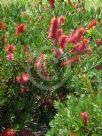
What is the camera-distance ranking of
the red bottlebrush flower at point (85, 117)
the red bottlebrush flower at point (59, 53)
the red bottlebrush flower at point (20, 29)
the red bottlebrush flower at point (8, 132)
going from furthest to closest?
the red bottlebrush flower at point (20, 29)
the red bottlebrush flower at point (59, 53)
the red bottlebrush flower at point (8, 132)
the red bottlebrush flower at point (85, 117)

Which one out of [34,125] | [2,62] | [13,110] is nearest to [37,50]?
[2,62]

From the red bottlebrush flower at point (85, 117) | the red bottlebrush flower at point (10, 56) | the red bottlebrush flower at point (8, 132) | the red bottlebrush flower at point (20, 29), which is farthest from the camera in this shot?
the red bottlebrush flower at point (20, 29)

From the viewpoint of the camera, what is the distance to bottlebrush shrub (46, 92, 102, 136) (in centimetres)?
290

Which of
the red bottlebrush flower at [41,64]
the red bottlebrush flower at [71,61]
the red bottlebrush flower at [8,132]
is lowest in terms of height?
the red bottlebrush flower at [8,132]

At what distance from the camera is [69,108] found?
3.08m

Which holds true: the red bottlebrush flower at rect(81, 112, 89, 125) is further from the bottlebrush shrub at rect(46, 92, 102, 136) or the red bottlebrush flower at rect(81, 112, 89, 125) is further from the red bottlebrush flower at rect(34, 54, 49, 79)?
the red bottlebrush flower at rect(34, 54, 49, 79)

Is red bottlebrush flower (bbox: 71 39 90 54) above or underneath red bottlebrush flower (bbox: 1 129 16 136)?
above

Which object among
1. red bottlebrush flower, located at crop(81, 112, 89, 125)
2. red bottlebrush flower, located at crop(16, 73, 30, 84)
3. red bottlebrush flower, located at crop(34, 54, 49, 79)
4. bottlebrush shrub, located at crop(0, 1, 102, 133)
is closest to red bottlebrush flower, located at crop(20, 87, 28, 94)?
bottlebrush shrub, located at crop(0, 1, 102, 133)

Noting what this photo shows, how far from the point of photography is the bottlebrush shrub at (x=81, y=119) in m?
2.90

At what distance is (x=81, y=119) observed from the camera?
292 centimetres

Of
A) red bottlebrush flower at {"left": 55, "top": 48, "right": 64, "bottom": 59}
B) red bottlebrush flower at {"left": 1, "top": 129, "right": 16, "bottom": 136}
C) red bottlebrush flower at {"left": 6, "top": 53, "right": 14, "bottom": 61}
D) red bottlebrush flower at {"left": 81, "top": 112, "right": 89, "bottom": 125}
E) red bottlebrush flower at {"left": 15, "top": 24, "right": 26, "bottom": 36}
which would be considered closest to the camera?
red bottlebrush flower at {"left": 81, "top": 112, "right": 89, "bottom": 125}

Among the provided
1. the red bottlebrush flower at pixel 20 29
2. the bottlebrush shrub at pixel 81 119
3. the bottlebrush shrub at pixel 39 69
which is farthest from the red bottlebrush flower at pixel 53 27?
the bottlebrush shrub at pixel 81 119

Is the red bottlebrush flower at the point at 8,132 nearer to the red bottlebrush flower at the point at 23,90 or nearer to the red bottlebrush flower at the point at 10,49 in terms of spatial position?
the red bottlebrush flower at the point at 23,90

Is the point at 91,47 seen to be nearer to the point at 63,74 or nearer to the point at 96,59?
the point at 96,59
